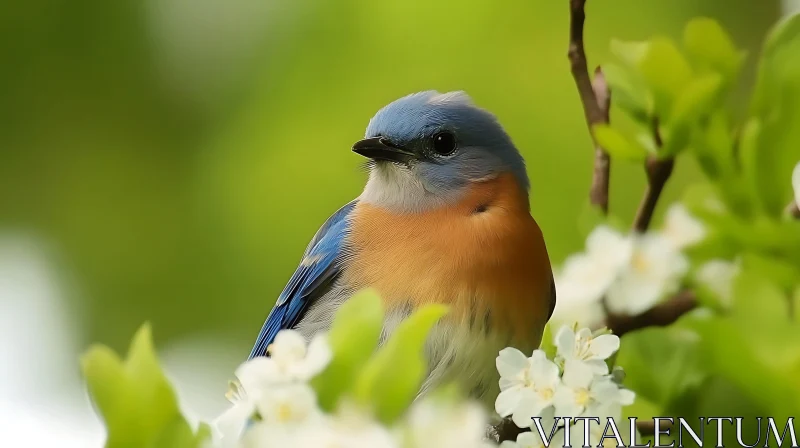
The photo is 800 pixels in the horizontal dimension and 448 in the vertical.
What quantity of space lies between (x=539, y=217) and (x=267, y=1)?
3.59 feet

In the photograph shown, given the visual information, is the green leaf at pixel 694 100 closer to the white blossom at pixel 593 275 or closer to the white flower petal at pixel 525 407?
the white blossom at pixel 593 275

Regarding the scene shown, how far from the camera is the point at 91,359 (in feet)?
2.04

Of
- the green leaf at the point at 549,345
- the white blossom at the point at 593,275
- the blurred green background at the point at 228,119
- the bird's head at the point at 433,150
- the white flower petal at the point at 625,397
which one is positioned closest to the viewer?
the white flower petal at the point at 625,397

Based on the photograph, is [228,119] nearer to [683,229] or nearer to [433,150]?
[433,150]

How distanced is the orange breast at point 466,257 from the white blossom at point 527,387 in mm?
379

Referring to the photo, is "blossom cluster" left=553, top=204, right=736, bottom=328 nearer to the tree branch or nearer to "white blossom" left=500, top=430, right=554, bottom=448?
the tree branch

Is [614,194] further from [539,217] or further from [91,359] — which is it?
[91,359]

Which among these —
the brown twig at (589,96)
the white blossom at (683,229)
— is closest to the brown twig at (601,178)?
the brown twig at (589,96)

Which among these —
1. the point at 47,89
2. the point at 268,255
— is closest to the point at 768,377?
the point at 268,255

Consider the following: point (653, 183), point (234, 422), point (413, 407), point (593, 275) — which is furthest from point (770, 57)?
point (234, 422)

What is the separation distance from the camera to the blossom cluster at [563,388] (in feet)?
2.27

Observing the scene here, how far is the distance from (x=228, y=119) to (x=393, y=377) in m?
1.94

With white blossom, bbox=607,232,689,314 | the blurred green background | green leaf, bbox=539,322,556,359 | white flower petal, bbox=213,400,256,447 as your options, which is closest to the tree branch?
white blossom, bbox=607,232,689,314

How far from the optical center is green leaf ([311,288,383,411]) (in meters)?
0.63
